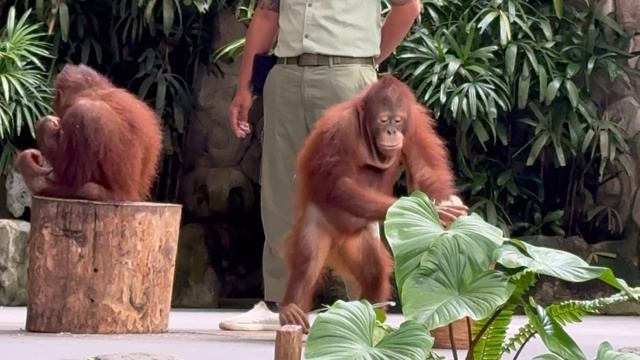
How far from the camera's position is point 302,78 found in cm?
527

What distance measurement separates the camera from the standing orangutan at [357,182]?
4.86 meters

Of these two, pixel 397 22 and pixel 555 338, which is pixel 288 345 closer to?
pixel 555 338

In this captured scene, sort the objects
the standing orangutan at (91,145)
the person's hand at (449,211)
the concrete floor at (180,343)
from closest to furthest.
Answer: the concrete floor at (180,343) < the person's hand at (449,211) < the standing orangutan at (91,145)

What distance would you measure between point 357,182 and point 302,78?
0.52 meters

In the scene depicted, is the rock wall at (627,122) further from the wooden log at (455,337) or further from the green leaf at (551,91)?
the wooden log at (455,337)

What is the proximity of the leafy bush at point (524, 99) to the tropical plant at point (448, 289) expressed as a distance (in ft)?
15.9

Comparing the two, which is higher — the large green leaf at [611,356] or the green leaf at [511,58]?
the green leaf at [511,58]

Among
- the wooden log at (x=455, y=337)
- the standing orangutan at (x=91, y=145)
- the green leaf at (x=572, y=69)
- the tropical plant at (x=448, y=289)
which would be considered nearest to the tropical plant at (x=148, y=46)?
the green leaf at (x=572, y=69)

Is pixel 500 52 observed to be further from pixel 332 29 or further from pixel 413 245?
pixel 413 245

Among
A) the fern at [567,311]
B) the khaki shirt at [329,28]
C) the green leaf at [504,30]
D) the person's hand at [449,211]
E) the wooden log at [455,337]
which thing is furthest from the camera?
the green leaf at [504,30]

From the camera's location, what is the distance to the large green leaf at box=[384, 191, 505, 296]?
3.64 metres

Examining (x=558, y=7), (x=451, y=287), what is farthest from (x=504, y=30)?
(x=451, y=287)

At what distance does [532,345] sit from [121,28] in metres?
5.40

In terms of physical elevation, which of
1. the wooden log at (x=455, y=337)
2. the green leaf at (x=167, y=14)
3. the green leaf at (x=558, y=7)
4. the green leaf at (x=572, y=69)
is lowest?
the wooden log at (x=455, y=337)
